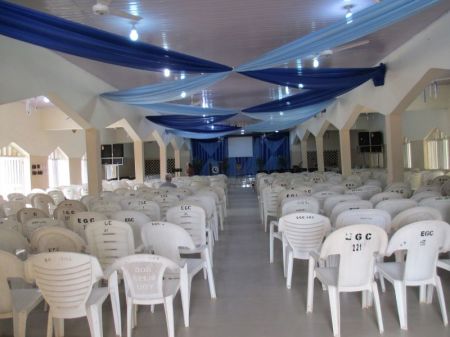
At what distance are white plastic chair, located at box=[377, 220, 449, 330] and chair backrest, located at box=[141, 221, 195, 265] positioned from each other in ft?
5.69

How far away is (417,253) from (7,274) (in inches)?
122

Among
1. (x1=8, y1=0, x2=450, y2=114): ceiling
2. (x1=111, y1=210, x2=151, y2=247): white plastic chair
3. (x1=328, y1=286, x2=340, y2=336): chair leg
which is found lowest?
(x1=328, y1=286, x2=340, y2=336): chair leg

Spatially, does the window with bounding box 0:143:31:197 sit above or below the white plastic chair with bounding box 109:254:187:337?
above

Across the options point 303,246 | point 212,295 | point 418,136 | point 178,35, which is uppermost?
point 178,35

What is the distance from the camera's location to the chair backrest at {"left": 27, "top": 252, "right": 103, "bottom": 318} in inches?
112

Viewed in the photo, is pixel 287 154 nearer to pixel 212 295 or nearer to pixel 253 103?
pixel 253 103

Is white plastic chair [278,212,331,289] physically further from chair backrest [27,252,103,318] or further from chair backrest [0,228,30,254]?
chair backrest [0,228,30,254]

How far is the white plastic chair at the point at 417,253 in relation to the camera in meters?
3.21

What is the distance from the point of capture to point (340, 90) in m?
8.97

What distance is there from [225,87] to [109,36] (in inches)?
261

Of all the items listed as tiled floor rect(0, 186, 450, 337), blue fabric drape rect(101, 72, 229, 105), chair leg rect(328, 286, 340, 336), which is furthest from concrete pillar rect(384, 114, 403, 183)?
chair leg rect(328, 286, 340, 336)

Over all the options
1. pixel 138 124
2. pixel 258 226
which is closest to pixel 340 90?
pixel 258 226

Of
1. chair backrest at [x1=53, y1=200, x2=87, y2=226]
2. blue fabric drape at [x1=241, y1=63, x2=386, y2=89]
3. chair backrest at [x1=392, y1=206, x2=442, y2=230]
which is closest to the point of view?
chair backrest at [x1=392, y1=206, x2=442, y2=230]

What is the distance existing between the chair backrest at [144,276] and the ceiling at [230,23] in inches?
136
